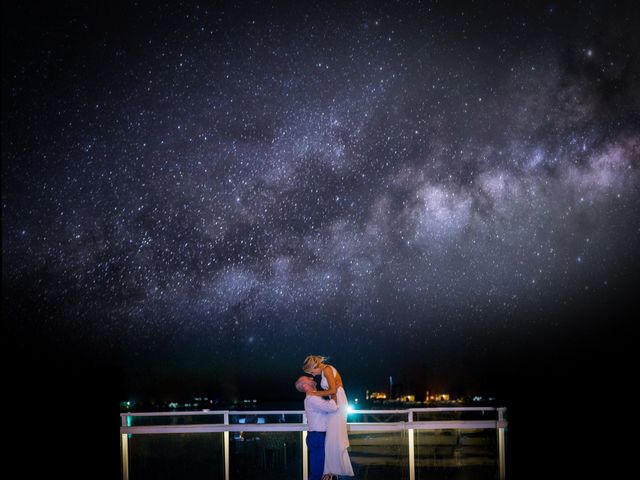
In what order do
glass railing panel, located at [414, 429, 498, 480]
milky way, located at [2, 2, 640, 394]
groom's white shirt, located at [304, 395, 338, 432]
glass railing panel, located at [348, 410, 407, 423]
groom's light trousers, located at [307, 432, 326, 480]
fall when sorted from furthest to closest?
milky way, located at [2, 2, 640, 394] → glass railing panel, located at [348, 410, 407, 423] → glass railing panel, located at [414, 429, 498, 480] → groom's light trousers, located at [307, 432, 326, 480] → groom's white shirt, located at [304, 395, 338, 432]

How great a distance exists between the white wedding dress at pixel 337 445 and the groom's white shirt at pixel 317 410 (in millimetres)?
63

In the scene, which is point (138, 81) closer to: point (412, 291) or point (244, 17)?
point (244, 17)

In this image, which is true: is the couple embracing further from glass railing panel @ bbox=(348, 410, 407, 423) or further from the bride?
glass railing panel @ bbox=(348, 410, 407, 423)

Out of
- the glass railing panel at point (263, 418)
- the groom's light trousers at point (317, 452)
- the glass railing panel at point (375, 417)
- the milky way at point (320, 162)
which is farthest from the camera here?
the milky way at point (320, 162)

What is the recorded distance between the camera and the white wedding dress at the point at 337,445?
237 inches

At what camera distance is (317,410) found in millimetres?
6055

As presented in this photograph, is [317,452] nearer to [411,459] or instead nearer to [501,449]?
[411,459]

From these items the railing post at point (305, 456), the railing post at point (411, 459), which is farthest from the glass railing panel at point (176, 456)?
the railing post at point (411, 459)

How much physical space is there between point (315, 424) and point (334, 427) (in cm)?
19

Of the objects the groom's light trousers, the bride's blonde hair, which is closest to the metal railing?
the groom's light trousers

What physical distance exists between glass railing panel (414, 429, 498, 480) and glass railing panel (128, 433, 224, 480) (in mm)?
2260

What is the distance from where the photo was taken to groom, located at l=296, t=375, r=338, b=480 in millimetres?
6039

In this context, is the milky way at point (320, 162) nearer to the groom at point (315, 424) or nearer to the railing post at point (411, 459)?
→ the railing post at point (411, 459)

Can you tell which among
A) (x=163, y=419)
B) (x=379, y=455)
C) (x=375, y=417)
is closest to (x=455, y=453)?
(x=379, y=455)
